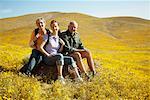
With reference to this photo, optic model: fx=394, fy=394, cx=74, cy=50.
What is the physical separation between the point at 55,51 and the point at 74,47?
0.91 meters

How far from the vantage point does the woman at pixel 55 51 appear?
552 inches

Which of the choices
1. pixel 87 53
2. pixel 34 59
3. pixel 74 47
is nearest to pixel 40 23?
pixel 34 59

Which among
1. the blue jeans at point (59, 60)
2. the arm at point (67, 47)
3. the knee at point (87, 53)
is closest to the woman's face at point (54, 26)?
the arm at point (67, 47)

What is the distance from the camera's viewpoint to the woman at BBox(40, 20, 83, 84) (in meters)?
14.0

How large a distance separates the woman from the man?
28 centimetres

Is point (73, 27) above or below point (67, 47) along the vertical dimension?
above

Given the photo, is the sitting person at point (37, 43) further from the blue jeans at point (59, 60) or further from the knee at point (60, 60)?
the knee at point (60, 60)

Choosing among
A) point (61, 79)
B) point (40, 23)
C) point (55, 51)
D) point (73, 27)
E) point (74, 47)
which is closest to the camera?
point (61, 79)

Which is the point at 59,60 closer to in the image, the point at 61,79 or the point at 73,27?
the point at 61,79

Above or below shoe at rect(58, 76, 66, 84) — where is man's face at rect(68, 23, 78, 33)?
above

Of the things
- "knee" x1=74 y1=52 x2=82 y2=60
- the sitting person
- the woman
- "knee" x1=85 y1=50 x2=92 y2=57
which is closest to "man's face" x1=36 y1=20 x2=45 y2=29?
the sitting person

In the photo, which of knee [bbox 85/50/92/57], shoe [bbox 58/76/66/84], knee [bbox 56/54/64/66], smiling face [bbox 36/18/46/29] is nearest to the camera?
shoe [bbox 58/76/66/84]

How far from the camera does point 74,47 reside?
15117 mm

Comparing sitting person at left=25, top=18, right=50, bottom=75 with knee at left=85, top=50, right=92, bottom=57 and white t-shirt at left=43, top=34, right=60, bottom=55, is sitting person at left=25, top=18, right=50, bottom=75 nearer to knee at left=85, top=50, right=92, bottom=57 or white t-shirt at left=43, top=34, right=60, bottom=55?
white t-shirt at left=43, top=34, right=60, bottom=55
